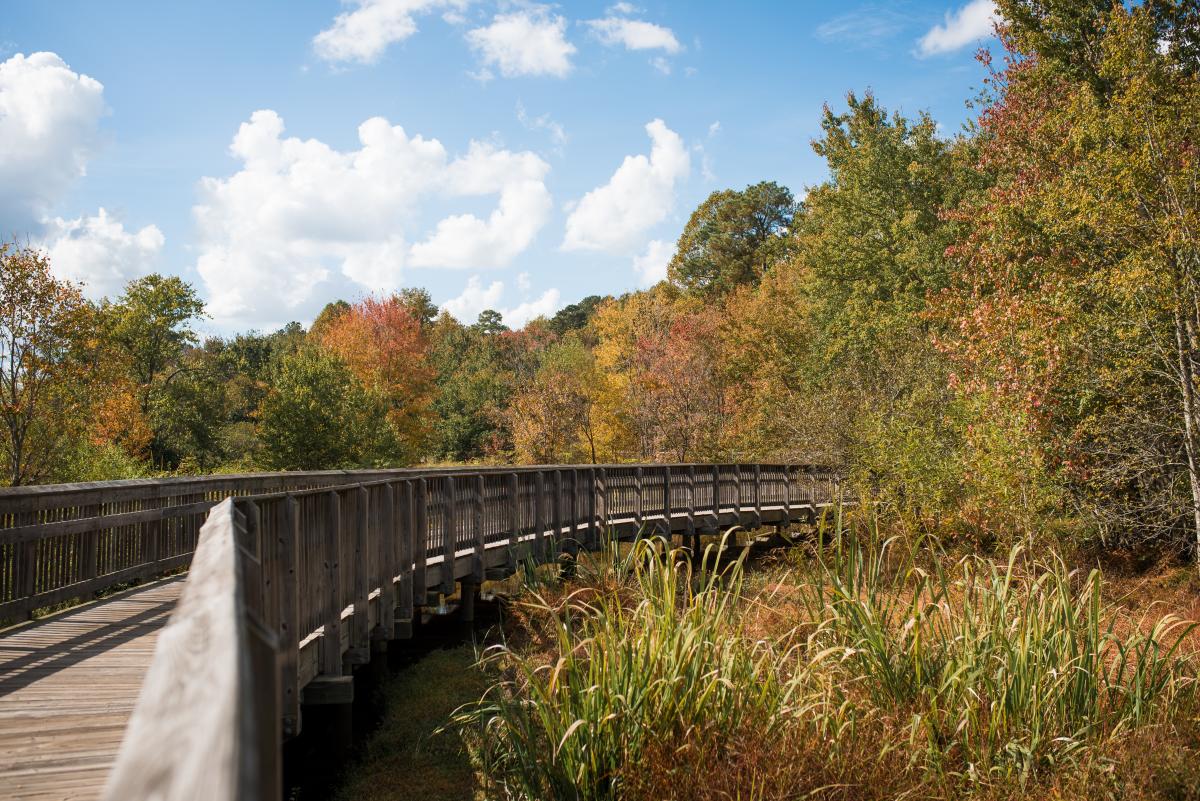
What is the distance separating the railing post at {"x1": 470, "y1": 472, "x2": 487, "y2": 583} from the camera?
13078mm

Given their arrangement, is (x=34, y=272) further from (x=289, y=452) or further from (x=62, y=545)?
(x=62, y=545)

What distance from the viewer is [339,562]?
8.11m

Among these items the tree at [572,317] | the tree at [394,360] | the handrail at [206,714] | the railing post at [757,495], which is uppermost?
the tree at [572,317]

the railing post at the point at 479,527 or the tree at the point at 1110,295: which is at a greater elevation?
the tree at the point at 1110,295

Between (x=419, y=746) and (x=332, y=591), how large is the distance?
7.62 ft

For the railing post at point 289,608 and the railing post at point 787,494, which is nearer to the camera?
the railing post at point 289,608

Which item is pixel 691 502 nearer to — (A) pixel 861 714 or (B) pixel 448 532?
(B) pixel 448 532

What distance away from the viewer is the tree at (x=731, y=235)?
61406 mm

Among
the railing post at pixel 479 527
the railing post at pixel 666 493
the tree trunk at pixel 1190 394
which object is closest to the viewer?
the railing post at pixel 479 527

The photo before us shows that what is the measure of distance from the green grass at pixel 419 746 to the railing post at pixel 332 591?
1073 millimetres

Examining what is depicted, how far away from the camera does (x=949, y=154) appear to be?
Answer: 33.6 metres

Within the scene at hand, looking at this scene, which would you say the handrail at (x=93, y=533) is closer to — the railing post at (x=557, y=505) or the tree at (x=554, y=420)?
the railing post at (x=557, y=505)

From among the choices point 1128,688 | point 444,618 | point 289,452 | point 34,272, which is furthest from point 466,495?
point 289,452

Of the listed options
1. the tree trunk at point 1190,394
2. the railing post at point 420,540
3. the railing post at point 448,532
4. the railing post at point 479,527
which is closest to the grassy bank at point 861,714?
the railing post at point 420,540
